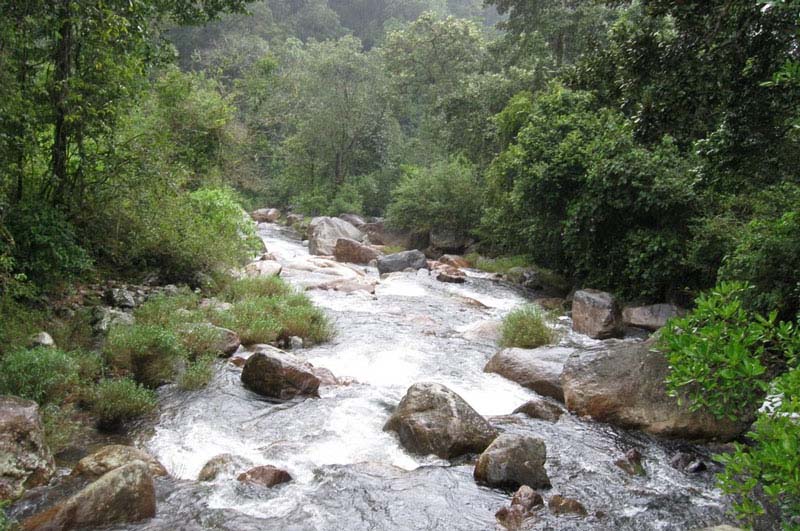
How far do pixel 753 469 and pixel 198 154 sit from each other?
15387 mm

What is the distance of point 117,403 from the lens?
271 inches

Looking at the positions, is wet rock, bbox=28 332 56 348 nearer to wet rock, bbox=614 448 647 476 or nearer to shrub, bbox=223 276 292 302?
shrub, bbox=223 276 292 302

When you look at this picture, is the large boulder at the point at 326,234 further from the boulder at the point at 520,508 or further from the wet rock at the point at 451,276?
the boulder at the point at 520,508

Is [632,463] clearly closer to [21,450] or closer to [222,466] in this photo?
[222,466]

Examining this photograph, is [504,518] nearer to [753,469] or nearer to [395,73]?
[753,469]

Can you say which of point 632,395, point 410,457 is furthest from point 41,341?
point 632,395

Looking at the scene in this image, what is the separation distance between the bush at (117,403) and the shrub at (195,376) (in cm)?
84

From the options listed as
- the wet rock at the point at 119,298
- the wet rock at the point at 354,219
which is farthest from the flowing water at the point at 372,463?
the wet rock at the point at 354,219

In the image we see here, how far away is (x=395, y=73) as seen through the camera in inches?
1522

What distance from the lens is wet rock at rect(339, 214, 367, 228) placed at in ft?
112

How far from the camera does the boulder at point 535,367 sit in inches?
348

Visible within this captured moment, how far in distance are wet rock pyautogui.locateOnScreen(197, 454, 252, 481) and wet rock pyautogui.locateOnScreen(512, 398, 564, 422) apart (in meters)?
3.72

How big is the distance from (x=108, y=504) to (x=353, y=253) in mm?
19164

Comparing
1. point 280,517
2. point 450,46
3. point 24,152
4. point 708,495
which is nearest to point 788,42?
point 708,495
